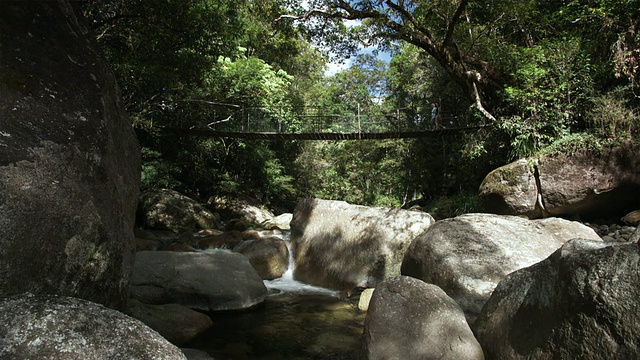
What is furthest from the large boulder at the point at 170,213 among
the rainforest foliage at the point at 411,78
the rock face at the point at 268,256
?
the rock face at the point at 268,256

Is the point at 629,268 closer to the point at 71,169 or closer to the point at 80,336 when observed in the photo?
the point at 80,336

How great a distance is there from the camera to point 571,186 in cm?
822

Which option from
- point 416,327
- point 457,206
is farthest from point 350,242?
point 457,206

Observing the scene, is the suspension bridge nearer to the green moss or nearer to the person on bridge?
the person on bridge

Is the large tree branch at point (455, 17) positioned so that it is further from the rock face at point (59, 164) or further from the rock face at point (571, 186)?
the rock face at point (59, 164)

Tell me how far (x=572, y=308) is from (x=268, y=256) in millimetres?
5402

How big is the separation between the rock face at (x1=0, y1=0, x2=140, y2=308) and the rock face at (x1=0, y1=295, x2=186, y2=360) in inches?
21.7

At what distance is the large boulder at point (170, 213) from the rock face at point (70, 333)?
10085 millimetres

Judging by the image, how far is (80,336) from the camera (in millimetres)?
1617

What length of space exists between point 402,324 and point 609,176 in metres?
7.21

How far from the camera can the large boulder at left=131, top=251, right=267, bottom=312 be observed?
4.81m

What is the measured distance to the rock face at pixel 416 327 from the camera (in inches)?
111

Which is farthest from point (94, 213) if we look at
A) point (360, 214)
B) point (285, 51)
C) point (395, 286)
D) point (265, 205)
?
point (265, 205)

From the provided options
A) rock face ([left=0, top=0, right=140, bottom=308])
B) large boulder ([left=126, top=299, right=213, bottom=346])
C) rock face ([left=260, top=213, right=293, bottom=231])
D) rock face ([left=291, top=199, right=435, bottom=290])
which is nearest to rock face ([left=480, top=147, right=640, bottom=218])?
rock face ([left=291, top=199, right=435, bottom=290])
